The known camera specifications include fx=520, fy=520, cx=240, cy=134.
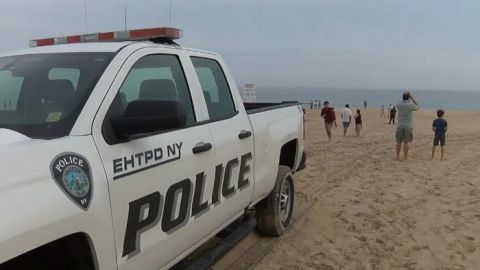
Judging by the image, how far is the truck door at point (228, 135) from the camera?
3.80 meters

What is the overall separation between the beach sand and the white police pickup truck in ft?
4.20

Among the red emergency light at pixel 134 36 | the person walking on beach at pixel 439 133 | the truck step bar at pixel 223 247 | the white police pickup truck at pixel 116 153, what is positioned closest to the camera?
the white police pickup truck at pixel 116 153

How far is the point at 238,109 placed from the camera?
442 cm

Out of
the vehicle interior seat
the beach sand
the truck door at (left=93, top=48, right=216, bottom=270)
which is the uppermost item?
the vehicle interior seat

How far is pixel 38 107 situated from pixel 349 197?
5.99 metres

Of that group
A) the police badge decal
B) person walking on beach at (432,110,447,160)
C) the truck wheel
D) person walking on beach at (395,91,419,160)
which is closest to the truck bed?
the truck wheel

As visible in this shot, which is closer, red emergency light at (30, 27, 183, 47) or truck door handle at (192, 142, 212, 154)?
truck door handle at (192, 142, 212, 154)

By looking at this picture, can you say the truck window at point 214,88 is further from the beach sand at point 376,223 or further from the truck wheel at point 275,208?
the beach sand at point 376,223

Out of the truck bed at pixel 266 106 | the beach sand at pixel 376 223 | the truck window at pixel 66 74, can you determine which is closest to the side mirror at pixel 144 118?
the truck window at pixel 66 74

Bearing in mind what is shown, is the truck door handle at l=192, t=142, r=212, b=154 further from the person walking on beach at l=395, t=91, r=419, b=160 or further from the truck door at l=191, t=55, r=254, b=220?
the person walking on beach at l=395, t=91, r=419, b=160

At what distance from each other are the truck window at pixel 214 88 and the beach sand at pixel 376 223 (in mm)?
1547

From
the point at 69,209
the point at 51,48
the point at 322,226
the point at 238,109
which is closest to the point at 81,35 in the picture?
the point at 51,48

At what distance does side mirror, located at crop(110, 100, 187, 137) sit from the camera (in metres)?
2.53

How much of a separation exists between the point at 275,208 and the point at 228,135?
5.81 feet
